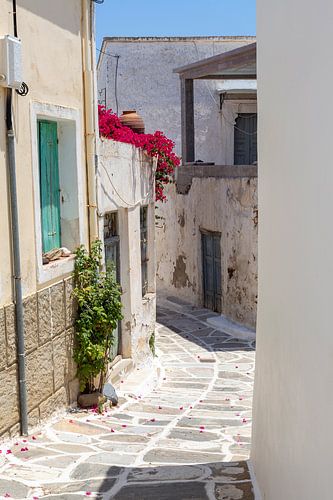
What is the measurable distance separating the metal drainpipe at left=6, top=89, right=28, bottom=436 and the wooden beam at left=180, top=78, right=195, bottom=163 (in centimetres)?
1127

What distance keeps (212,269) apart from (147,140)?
5.15 metres

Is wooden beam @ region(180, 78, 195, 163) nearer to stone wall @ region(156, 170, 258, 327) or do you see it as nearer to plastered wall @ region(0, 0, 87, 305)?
stone wall @ region(156, 170, 258, 327)

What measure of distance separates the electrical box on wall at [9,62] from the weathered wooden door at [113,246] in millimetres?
3595

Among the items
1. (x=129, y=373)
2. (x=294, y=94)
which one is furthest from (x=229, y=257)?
(x=294, y=94)

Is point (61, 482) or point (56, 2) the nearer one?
point (61, 482)

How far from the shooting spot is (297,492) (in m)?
3.46

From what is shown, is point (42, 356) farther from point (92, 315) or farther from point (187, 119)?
point (187, 119)

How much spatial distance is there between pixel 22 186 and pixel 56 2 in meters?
2.16

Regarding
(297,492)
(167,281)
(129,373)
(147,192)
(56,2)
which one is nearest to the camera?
(297,492)

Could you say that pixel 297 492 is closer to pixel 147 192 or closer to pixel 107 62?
pixel 147 192

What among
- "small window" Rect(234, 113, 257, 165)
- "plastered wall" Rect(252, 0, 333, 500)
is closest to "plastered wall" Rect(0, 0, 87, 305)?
"plastered wall" Rect(252, 0, 333, 500)

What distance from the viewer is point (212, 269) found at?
15750 millimetres

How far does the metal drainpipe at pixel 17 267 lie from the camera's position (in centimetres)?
614

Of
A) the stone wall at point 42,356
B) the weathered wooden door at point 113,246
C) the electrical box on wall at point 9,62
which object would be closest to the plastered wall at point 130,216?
the weathered wooden door at point 113,246
